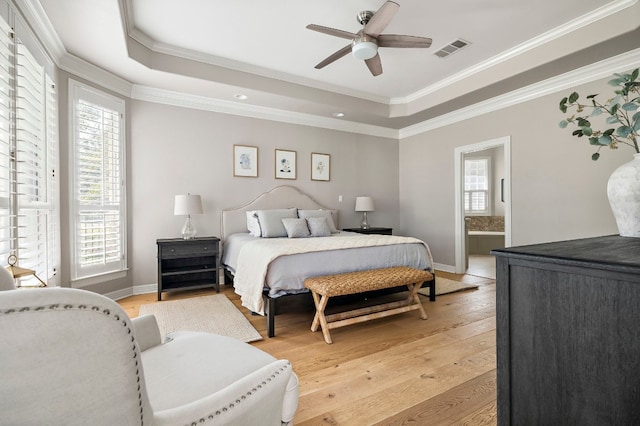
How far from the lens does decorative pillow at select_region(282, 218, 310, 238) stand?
163 inches

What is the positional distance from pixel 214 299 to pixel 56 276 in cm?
153

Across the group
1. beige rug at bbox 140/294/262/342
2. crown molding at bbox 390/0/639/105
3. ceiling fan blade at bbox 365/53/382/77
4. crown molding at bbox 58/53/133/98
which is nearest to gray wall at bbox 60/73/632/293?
crown molding at bbox 58/53/133/98

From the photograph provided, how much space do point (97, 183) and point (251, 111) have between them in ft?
7.25

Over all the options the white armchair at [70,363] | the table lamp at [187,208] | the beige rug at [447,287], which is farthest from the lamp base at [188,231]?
the white armchair at [70,363]

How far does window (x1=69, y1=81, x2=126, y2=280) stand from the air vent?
3.84 meters

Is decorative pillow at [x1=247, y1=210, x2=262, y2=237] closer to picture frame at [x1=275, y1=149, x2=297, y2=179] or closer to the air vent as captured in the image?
picture frame at [x1=275, y1=149, x2=297, y2=179]

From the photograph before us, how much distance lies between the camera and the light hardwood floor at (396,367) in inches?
65.1

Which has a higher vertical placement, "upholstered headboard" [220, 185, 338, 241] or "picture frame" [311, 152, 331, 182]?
"picture frame" [311, 152, 331, 182]

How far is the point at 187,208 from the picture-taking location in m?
3.86

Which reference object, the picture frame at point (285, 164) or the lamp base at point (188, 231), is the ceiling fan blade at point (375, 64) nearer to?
the picture frame at point (285, 164)

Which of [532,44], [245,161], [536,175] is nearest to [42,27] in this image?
[245,161]

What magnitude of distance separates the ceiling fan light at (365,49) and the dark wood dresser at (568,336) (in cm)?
236

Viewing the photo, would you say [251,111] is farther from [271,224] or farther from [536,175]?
[536,175]

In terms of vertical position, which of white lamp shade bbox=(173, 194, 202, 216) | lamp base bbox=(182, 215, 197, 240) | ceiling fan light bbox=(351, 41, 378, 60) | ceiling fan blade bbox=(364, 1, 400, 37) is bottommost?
lamp base bbox=(182, 215, 197, 240)
